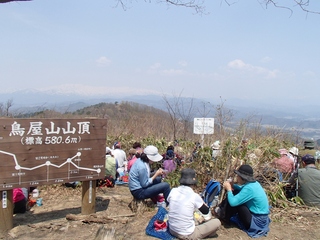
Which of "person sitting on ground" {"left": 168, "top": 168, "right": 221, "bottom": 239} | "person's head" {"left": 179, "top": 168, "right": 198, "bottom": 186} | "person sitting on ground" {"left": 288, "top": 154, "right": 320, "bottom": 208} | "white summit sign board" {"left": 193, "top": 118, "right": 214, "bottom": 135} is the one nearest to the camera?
"person sitting on ground" {"left": 168, "top": 168, "right": 221, "bottom": 239}

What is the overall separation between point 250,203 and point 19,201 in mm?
3467

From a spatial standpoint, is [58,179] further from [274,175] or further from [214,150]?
[274,175]

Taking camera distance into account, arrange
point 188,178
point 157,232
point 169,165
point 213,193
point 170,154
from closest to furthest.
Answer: point 188,178 → point 157,232 → point 213,193 → point 169,165 → point 170,154

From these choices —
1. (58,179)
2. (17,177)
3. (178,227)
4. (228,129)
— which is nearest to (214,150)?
(228,129)

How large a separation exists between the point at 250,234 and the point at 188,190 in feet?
3.79

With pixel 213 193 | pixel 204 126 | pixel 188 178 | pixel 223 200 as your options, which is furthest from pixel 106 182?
pixel 204 126

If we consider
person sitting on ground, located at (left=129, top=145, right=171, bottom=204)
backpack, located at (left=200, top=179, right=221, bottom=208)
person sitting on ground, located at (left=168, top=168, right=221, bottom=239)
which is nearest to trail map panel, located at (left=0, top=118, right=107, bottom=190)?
person sitting on ground, located at (left=129, top=145, right=171, bottom=204)

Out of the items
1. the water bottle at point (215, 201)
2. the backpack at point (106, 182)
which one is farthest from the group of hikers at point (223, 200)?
the backpack at point (106, 182)

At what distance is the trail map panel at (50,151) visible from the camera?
3789 mm

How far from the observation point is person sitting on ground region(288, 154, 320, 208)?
16.8 feet

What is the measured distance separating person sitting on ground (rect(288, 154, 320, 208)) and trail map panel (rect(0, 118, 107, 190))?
11.4ft

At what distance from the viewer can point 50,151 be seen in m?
4.12

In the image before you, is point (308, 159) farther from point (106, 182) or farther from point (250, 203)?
point (106, 182)

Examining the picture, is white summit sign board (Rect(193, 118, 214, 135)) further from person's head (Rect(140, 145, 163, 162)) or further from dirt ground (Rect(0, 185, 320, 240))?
dirt ground (Rect(0, 185, 320, 240))
